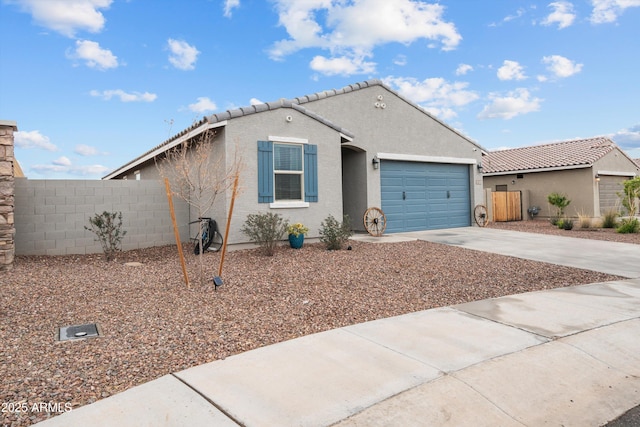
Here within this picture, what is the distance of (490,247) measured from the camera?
10.9 meters

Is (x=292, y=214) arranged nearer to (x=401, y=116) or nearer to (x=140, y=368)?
(x=401, y=116)

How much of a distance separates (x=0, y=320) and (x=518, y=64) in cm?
1446

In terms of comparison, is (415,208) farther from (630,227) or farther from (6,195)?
(6,195)

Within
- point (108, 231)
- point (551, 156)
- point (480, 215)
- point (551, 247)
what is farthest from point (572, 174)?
point (108, 231)

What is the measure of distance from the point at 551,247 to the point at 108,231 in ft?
36.7

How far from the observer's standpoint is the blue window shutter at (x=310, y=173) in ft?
35.6

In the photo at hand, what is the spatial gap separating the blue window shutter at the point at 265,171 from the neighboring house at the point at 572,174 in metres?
15.9

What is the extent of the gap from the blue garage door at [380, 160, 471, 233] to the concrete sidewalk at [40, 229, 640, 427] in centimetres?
902

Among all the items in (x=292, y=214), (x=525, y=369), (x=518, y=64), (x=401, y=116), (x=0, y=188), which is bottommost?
(x=525, y=369)

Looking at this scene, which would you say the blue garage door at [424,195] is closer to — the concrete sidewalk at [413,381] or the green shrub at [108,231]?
the green shrub at [108,231]

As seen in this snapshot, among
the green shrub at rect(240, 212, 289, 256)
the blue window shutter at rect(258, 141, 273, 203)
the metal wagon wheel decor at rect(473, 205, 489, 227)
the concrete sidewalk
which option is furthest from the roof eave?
the metal wagon wheel decor at rect(473, 205, 489, 227)

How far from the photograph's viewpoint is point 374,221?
13.0m

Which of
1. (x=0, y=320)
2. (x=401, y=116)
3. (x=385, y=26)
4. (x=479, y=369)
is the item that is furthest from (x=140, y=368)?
(x=401, y=116)

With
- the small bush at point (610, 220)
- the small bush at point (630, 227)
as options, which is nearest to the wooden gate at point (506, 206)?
the small bush at point (610, 220)
